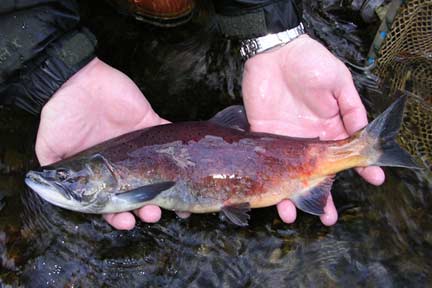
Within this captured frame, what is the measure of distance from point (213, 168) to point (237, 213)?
1.16 ft

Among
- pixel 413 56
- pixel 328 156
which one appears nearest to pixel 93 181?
pixel 328 156

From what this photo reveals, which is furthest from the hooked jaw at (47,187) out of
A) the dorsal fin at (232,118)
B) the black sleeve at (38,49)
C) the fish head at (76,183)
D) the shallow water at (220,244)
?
the dorsal fin at (232,118)

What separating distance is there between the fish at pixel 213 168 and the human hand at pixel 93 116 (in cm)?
18

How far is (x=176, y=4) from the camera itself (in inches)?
203

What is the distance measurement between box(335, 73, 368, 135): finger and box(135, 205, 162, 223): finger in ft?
5.01

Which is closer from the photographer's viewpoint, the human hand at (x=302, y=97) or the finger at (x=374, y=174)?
the finger at (x=374, y=174)

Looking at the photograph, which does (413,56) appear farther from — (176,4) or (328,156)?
(176,4)

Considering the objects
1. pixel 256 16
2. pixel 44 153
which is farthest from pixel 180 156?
pixel 256 16

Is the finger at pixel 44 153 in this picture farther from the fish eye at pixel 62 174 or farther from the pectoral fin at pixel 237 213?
the pectoral fin at pixel 237 213

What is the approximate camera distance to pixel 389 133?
3658mm

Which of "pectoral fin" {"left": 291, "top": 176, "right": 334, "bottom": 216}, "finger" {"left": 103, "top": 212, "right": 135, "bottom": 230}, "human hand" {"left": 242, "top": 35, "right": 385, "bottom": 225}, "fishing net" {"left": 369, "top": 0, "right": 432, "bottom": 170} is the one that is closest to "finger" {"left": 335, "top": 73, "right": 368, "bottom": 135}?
"human hand" {"left": 242, "top": 35, "right": 385, "bottom": 225}

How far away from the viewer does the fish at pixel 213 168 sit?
3598mm

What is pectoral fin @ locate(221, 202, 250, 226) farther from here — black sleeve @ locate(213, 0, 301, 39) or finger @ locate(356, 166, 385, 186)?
black sleeve @ locate(213, 0, 301, 39)

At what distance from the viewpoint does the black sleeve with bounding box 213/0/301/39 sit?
4234 mm
